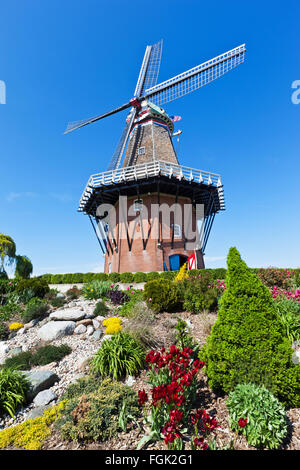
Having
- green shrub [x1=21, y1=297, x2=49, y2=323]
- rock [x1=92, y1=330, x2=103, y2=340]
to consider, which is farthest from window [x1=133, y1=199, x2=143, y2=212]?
rock [x1=92, y1=330, x2=103, y2=340]

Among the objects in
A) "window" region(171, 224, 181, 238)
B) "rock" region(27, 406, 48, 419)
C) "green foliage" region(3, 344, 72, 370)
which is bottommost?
"rock" region(27, 406, 48, 419)

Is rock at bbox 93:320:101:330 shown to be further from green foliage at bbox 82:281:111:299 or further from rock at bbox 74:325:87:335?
green foliage at bbox 82:281:111:299

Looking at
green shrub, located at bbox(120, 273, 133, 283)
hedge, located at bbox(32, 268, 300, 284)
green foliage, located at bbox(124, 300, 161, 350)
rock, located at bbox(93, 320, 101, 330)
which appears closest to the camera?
green foliage, located at bbox(124, 300, 161, 350)

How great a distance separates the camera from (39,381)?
491cm

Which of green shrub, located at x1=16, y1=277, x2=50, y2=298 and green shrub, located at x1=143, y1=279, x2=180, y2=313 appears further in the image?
green shrub, located at x1=16, y1=277, x2=50, y2=298

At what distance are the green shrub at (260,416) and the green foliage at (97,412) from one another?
1540mm

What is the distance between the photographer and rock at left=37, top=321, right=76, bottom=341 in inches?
299

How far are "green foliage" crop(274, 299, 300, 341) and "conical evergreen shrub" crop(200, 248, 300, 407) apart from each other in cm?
158

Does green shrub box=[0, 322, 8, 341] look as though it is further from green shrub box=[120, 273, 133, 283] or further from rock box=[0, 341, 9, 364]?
green shrub box=[120, 273, 133, 283]

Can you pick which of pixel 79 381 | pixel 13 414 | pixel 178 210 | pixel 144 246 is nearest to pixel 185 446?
pixel 79 381

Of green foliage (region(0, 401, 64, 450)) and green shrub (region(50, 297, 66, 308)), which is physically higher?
green shrub (region(50, 297, 66, 308))

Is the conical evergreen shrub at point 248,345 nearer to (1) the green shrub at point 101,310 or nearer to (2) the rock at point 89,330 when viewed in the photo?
(2) the rock at point 89,330

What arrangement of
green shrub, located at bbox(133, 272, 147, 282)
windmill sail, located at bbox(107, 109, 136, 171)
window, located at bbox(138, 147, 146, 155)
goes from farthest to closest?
windmill sail, located at bbox(107, 109, 136, 171) < window, located at bbox(138, 147, 146, 155) < green shrub, located at bbox(133, 272, 147, 282)

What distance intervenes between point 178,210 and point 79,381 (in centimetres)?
1653
